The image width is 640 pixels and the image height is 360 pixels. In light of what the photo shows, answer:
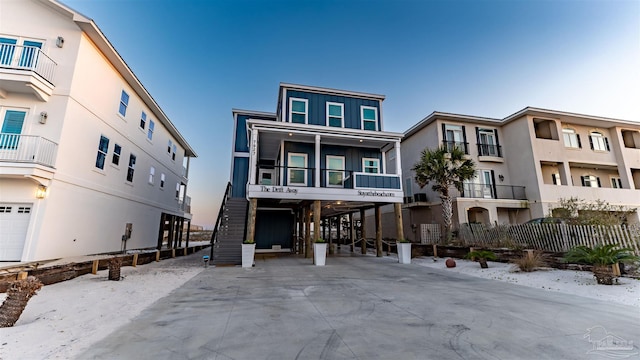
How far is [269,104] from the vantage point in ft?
83.0

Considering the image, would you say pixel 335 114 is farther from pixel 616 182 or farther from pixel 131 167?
pixel 616 182

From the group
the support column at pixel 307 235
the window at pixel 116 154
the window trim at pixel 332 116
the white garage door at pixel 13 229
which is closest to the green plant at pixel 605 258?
the support column at pixel 307 235

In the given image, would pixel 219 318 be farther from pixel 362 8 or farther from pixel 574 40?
pixel 574 40

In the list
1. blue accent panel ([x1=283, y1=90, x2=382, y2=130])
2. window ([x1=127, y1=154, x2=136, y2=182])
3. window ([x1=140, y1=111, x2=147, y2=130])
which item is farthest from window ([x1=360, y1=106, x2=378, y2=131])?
window ([x1=127, y1=154, x2=136, y2=182])

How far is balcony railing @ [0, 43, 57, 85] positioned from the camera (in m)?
9.27

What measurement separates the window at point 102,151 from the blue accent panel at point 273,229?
26.6 feet

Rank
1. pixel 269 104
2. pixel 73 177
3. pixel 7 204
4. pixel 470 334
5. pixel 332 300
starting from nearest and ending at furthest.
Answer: pixel 470 334 < pixel 332 300 < pixel 7 204 < pixel 73 177 < pixel 269 104

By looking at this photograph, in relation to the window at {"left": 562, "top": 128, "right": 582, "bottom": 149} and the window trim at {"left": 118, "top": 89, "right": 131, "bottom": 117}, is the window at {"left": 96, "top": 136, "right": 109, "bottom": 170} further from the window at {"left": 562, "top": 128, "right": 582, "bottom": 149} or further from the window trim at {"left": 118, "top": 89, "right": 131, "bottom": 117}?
the window at {"left": 562, "top": 128, "right": 582, "bottom": 149}

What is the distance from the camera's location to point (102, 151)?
11953 millimetres

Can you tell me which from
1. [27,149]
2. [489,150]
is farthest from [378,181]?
[27,149]

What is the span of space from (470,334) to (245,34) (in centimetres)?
2172

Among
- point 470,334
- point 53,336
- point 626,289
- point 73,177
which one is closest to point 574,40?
point 626,289

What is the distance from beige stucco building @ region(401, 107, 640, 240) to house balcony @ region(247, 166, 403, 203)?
691 cm

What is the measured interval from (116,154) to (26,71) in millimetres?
5053
